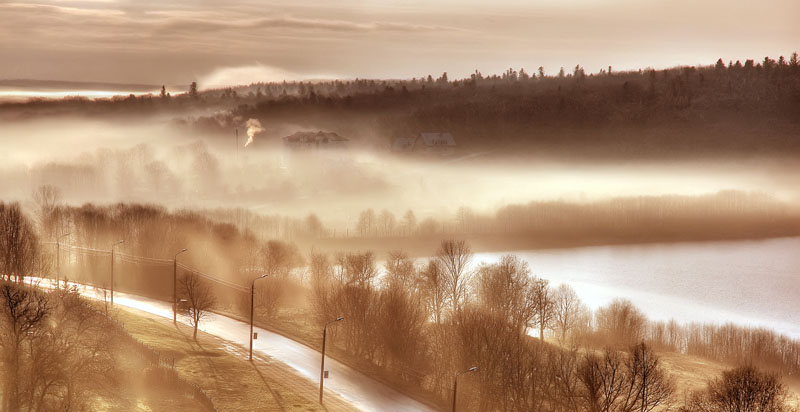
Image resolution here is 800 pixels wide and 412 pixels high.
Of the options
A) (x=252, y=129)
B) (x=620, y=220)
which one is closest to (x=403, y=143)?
(x=252, y=129)

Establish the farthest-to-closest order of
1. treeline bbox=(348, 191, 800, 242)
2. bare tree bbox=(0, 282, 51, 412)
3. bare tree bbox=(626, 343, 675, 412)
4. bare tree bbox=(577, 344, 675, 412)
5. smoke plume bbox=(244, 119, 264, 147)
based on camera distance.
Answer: smoke plume bbox=(244, 119, 264, 147)
treeline bbox=(348, 191, 800, 242)
bare tree bbox=(626, 343, 675, 412)
bare tree bbox=(577, 344, 675, 412)
bare tree bbox=(0, 282, 51, 412)

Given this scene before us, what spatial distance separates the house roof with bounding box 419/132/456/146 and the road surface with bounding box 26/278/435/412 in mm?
129701

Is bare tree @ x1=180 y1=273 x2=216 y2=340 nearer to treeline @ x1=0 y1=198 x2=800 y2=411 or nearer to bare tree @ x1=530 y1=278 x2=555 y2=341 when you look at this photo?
treeline @ x1=0 y1=198 x2=800 y2=411

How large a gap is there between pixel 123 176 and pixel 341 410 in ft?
393

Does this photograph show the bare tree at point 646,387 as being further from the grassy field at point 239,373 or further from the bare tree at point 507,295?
the bare tree at point 507,295

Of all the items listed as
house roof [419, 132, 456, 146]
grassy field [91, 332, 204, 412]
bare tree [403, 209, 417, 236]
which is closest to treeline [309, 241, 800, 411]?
grassy field [91, 332, 204, 412]

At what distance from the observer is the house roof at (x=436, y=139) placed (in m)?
190

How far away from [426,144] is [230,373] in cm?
14723

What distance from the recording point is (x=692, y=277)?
104 meters

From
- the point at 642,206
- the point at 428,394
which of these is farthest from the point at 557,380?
the point at 642,206

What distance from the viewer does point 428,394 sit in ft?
150

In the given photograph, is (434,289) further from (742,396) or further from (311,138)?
(311,138)

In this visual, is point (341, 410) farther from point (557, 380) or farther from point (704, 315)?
point (704, 315)

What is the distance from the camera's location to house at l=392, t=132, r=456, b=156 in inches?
7407
